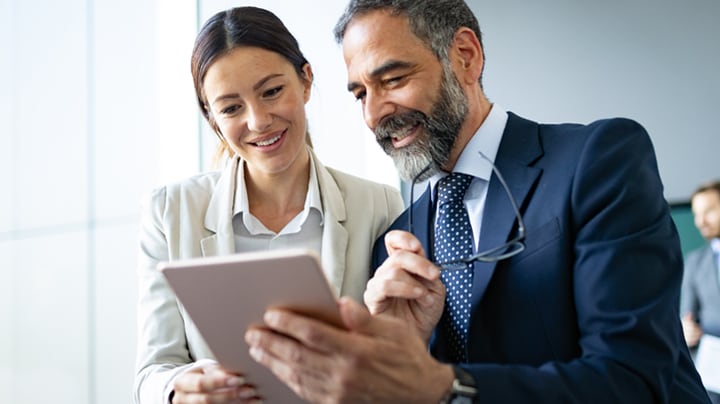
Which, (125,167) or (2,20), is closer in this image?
(2,20)

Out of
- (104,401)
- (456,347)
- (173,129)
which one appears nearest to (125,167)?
(173,129)

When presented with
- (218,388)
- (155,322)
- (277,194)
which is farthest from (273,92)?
(218,388)

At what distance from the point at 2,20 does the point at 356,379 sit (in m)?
2.00

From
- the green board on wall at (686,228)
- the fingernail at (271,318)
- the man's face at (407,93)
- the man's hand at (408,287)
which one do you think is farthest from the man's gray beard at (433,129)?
the green board on wall at (686,228)

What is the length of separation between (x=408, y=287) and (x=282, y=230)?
609 millimetres

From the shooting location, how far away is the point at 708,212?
14.8 feet

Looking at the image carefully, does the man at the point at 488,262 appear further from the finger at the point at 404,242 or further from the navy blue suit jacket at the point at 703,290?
A: the navy blue suit jacket at the point at 703,290

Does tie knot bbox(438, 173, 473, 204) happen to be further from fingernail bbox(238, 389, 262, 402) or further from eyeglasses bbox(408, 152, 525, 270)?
fingernail bbox(238, 389, 262, 402)

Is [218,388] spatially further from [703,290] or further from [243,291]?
[703,290]

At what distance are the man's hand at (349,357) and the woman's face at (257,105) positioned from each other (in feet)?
2.84

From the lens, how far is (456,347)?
165 cm

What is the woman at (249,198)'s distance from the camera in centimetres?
190

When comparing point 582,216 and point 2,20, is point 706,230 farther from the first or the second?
point 2,20

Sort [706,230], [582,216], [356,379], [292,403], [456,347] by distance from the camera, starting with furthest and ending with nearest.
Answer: [706,230]
[456,347]
[582,216]
[292,403]
[356,379]
